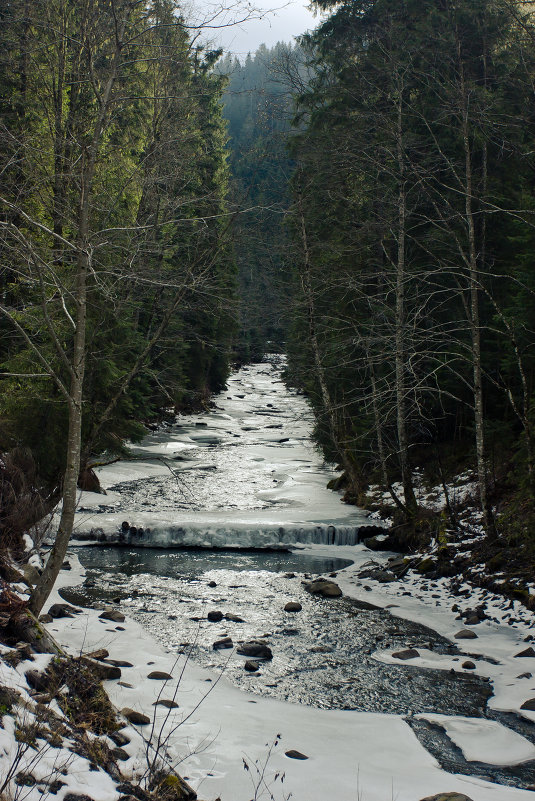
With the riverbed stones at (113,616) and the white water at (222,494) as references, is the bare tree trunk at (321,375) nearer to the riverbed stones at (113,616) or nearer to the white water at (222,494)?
the white water at (222,494)

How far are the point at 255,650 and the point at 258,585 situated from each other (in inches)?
116

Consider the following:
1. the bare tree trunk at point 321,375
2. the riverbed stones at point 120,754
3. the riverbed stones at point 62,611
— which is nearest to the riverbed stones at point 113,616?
the riverbed stones at point 62,611

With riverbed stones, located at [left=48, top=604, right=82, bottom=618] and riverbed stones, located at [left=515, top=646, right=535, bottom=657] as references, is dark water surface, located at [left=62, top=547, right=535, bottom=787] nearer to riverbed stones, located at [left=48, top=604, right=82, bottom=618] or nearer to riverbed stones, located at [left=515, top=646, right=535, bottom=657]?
riverbed stones, located at [left=515, top=646, right=535, bottom=657]

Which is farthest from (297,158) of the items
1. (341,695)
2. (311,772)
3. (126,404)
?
(311,772)

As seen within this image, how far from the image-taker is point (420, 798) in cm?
469

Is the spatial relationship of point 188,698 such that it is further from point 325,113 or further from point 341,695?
point 325,113

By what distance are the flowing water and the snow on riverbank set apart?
1.01 feet

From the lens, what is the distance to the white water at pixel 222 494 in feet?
44.8

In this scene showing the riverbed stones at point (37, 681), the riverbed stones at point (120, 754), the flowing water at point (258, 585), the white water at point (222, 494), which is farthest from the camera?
the white water at point (222, 494)

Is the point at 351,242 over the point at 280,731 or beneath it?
over

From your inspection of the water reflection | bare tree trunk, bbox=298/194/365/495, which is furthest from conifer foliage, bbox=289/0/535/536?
the water reflection

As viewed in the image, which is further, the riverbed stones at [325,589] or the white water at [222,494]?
the white water at [222,494]

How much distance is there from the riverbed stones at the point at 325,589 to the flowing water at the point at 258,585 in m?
0.17

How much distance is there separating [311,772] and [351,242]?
44.9ft
